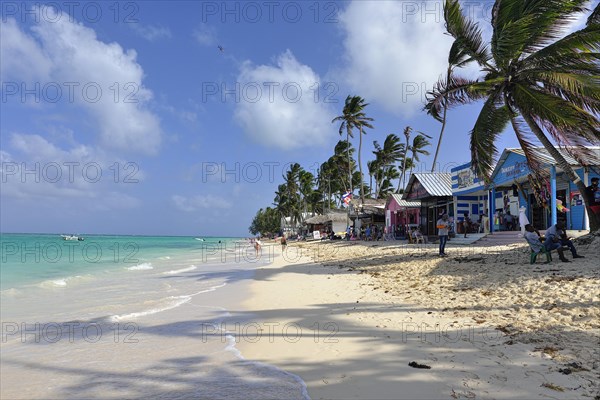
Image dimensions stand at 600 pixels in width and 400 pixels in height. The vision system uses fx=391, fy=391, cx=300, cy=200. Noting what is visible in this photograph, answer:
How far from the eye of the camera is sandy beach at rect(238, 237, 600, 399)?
3820 millimetres

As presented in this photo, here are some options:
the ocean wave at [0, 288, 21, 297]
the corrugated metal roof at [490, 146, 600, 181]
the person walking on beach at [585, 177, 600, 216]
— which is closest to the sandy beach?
the person walking on beach at [585, 177, 600, 216]

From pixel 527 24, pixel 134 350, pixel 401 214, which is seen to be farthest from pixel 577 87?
pixel 401 214

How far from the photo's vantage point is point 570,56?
1012cm

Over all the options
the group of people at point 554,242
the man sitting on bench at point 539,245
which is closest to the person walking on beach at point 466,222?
the group of people at point 554,242

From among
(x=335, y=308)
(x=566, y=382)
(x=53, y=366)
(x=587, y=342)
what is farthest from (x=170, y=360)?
(x=587, y=342)

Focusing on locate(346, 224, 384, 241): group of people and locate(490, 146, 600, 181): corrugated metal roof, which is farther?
locate(346, 224, 384, 241): group of people

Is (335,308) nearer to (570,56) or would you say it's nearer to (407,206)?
(570,56)

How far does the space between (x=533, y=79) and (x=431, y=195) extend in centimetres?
1389

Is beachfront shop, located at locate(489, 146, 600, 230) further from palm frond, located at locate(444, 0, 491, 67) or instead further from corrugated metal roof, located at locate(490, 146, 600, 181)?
palm frond, located at locate(444, 0, 491, 67)

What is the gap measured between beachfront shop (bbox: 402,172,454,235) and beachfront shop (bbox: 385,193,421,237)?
1.07 metres

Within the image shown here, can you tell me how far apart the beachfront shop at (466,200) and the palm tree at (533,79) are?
10.1m

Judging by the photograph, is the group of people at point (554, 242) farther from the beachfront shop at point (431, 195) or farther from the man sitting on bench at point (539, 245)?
→ the beachfront shop at point (431, 195)

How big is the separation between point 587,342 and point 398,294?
4.36 m

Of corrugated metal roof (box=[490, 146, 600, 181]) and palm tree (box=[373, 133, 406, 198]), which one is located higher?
palm tree (box=[373, 133, 406, 198])
